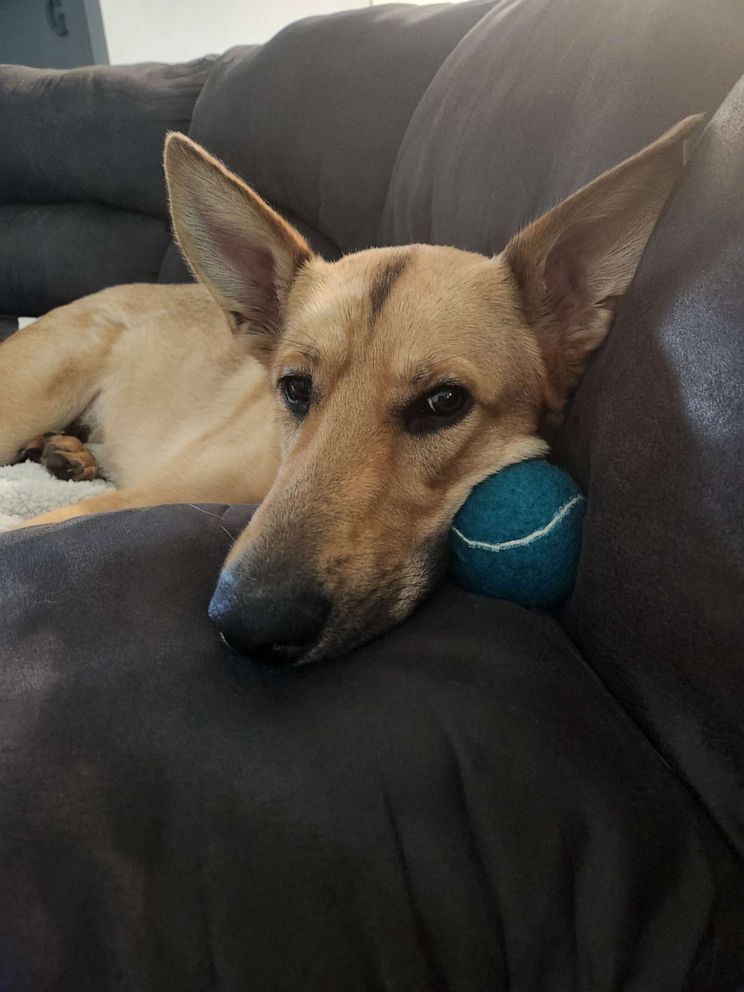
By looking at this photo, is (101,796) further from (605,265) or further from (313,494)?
(605,265)

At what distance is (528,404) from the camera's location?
1300mm

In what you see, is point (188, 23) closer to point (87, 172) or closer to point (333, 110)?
point (87, 172)

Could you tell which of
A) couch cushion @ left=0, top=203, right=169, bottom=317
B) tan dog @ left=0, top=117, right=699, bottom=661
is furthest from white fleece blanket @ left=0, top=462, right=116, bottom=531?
couch cushion @ left=0, top=203, right=169, bottom=317

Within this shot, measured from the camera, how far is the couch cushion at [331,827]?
2.17 ft

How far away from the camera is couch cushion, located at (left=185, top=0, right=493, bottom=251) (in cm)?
245

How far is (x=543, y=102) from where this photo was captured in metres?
1.47

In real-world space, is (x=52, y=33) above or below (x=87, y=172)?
above

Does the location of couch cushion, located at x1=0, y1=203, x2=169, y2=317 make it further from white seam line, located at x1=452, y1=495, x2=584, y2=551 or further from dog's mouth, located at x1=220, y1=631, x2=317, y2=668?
dog's mouth, located at x1=220, y1=631, x2=317, y2=668

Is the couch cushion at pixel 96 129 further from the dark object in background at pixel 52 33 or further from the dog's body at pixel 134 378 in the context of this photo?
the dark object in background at pixel 52 33

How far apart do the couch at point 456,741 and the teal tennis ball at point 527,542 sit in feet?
0.19

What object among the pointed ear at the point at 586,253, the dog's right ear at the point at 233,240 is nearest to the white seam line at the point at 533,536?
the pointed ear at the point at 586,253

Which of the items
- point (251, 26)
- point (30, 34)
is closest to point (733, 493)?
point (251, 26)

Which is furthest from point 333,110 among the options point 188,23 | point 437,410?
point 188,23

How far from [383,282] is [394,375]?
0.72 ft
